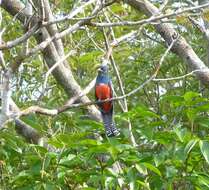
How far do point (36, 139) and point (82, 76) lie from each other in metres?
2.27

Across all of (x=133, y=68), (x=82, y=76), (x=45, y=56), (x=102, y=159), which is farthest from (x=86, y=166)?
(x=82, y=76)

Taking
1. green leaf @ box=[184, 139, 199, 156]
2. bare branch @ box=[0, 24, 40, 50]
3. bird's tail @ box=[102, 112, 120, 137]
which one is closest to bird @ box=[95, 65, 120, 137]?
bird's tail @ box=[102, 112, 120, 137]

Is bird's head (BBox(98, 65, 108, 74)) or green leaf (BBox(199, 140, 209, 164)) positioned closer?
green leaf (BBox(199, 140, 209, 164))

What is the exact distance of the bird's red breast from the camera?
4045 mm

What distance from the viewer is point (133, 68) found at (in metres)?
5.75

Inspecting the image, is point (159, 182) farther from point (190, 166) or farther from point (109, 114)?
point (109, 114)

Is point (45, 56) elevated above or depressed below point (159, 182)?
above

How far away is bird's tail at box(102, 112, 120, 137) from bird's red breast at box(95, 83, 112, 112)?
55 mm

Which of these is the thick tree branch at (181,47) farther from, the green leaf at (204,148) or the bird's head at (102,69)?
the green leaf at (204,148)

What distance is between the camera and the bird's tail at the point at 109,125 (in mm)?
3614

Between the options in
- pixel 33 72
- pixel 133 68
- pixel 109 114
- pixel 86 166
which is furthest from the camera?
pixel 33 72

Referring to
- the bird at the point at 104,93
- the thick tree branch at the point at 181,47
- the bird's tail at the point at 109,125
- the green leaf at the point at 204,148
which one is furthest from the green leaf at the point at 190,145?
the thick tree branch at the point at 181,47

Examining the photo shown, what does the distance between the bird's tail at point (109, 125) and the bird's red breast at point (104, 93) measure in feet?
0.18

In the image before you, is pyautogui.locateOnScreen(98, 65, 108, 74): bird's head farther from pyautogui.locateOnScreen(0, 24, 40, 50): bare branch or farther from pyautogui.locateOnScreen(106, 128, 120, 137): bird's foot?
pyautogui.locateOnScreen(0, 24, 40, 50): bare branch
